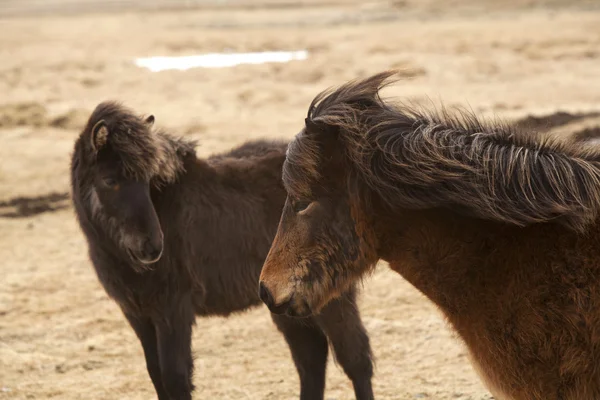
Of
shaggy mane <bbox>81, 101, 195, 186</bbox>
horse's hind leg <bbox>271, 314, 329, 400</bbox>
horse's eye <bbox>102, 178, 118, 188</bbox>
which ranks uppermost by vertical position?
shaggy mane <bbox>81, 101, 195, 186</bbox>

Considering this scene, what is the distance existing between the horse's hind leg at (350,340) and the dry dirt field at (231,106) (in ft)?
1.45

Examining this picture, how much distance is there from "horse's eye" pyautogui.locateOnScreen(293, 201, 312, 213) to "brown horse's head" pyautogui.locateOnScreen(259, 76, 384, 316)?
1 cm

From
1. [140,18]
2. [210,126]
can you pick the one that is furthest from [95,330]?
[140,18]

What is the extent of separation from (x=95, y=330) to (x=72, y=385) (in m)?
1.03

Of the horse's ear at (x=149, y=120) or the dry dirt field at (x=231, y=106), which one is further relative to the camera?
the dry dirt field at (x=231, y=106)

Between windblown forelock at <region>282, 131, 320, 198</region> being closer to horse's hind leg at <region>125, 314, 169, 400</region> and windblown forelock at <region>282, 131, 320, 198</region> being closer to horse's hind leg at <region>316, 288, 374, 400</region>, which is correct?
horse's hind leg at <region>316, 288, 374, 400</region>

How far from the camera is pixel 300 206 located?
310 cm

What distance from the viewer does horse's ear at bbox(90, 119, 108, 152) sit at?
16.5 ft

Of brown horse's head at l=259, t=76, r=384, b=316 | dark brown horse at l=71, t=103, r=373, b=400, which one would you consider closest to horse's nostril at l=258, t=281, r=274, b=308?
brown horse's head at l=259, t=76, r=384, b=316

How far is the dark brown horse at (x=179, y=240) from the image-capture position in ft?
16.2

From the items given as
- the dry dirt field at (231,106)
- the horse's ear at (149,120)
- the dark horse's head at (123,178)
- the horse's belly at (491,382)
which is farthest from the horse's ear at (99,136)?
the horse's belly at (491,382)

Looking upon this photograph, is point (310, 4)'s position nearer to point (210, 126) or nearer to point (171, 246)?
point (210, 126)

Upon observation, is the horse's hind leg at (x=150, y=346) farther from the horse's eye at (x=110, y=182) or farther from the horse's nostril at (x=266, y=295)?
the horse's nostril at (x=266, y=295)

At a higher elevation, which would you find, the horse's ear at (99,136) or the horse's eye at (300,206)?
the horse's ear at (99,136)
